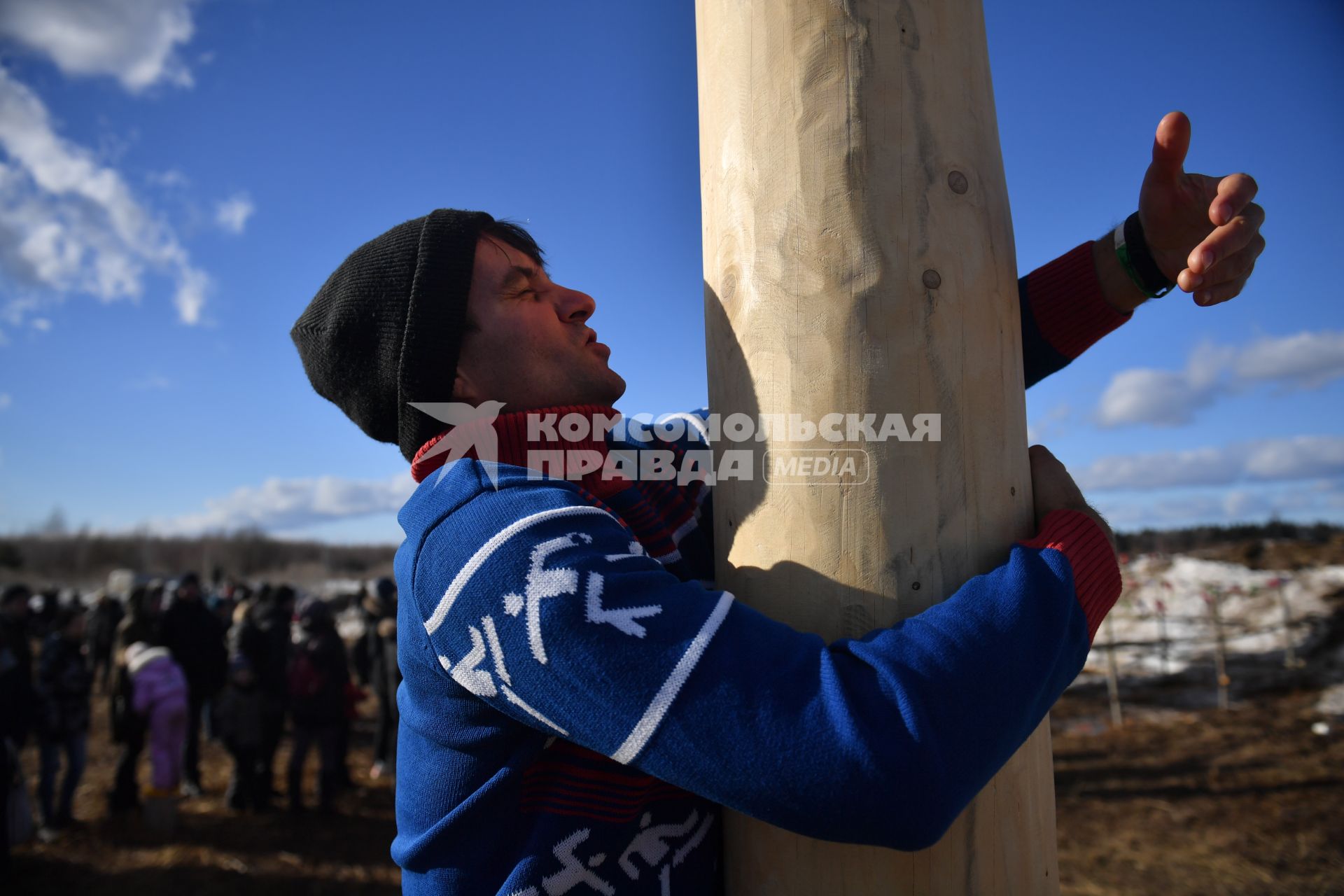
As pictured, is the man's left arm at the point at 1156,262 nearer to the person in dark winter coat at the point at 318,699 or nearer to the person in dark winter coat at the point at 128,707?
the person in dark winter coat at the point at 318,699

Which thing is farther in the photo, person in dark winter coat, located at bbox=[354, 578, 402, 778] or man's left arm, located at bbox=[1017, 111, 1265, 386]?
person in dark winter coat, located at bbox=[354, 578, 402, 778]

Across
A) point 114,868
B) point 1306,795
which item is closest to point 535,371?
point 114,868

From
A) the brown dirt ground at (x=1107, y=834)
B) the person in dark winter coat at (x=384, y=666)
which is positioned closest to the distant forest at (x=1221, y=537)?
the brown dirt ground at (x=1107, y=834)

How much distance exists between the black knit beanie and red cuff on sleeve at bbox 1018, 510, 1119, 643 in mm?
927

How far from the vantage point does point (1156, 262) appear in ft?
4.41

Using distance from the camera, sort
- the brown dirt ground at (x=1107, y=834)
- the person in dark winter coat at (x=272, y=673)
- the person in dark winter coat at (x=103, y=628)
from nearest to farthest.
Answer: the brown dirt ground at (x=1107, y=834), the person in dark winter coat at (x=272, y=673), the person in dark winter coat at (x=103, y=628)

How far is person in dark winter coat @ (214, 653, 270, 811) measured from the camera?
704 cm

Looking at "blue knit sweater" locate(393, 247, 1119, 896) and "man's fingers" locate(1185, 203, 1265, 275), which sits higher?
"man's fingers" locate(1185, 203, 1265, 275)

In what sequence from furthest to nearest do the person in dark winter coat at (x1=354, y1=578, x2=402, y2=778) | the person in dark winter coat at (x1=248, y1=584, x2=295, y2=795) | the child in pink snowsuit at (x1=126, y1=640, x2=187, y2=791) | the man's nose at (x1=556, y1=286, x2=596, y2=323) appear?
the person in dark winter coat at (x1=354, y1=578, x2=402, y2=778), the person in dark winter coat at (x1=248, y1=584, x2=295, y2=795), the child in pink snowsuit at (x1=126, y1=640, x2=187, y2=791), the man's nose at (x1=556, y1=286, x2=596, y2=323)

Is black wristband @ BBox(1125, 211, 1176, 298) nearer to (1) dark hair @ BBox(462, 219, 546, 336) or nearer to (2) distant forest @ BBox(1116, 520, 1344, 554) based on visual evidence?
(1) dark hair @ BBox(462, 219, 546, 336)

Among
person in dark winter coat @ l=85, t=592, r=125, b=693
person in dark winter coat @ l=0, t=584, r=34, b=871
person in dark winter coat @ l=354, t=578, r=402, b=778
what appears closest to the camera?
person in dark winter coat @ l=0, t=584, r=34, b=871

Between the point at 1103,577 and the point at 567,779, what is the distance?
2.45 ft

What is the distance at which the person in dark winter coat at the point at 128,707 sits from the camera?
656cm

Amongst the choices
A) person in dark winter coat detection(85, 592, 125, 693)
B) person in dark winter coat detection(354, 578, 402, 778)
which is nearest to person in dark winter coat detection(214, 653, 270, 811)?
person in dark winter coat detection(354, 578, 402, 778)
